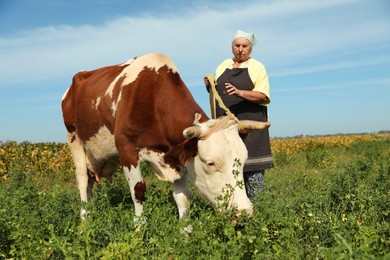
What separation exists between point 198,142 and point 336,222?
1.71 metres

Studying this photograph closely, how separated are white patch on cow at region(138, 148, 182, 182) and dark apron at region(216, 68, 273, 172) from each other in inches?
41.0

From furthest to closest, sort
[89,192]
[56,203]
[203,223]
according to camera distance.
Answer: [89,192] → [56,203] → [203,223]

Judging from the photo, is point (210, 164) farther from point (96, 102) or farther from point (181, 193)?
point (96, 102)

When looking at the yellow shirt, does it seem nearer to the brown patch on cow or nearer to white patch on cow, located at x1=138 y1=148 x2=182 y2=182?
white patch on cow, located at x1=138 y1=148 x2=182 y2=182

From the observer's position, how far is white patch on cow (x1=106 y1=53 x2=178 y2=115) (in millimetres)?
5789

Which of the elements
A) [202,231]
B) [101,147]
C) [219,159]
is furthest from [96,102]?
[202,231]

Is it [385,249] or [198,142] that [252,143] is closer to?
[198,142]

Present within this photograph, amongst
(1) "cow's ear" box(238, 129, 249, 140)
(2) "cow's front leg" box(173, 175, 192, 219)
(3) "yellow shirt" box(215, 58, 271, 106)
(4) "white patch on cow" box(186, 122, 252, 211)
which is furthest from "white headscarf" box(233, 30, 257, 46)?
(2) "cow's front leg" box(173, 175, 192, 219)

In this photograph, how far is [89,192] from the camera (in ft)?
24.3

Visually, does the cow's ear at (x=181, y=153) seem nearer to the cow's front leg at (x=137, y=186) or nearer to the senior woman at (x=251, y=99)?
the cow's front leg at (x=137, y=186)

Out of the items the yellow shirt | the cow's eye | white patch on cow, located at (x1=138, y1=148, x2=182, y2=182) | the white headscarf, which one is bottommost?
white patch on cow, located at (x1=138, y1=148, x2=182, y2=182)

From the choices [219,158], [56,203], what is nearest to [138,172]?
[56,203]

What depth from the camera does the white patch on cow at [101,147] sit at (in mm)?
6246

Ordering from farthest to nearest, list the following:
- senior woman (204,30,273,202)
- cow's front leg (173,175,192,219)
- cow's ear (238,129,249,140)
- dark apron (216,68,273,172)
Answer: dark apron (216,68,273,172) → senior woman (204,30,273,202) → cow's front leg (173,175,192,219) → cow's ear (238,129,249,140)
